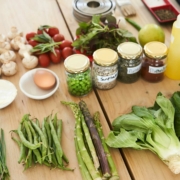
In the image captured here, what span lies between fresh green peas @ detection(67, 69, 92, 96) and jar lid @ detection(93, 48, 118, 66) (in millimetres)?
56

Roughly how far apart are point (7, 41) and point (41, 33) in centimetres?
16

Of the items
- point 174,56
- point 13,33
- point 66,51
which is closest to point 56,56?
point 66,51

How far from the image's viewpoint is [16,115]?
1.08 m

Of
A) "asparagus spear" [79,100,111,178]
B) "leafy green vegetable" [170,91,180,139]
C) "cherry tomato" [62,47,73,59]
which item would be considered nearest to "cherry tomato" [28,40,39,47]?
"cherry tomato" [62,47,73,59]

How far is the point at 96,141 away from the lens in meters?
0.94

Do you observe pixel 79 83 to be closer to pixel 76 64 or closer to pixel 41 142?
pixel 76 64

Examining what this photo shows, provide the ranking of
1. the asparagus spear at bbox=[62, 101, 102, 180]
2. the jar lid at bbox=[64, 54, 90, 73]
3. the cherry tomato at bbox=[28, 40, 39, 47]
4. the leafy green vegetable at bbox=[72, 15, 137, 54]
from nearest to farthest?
the asparagus spear at bbox=[62, 101, 102, 180] → the jar lid at bbox=[64, 54, 90, 73] → the leafy green vegetable at bbox=[72, 15, 137, 54] → the cherry tomato at bbox=[28, 40, 39, 47]

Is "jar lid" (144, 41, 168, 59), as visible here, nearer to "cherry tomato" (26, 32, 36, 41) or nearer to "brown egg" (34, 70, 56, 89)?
"brown egg" (34, 70, 56, 89)

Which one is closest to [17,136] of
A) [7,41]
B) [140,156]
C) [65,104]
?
[65,104]

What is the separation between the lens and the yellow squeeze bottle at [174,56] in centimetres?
107

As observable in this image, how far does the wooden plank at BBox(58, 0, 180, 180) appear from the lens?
0.90 meters

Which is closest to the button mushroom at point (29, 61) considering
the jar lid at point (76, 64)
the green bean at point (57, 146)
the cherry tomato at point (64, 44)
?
the cherry tomato at point (64, 44)

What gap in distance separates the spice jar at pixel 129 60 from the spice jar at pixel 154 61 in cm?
3

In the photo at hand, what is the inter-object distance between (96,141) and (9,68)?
502 mm
